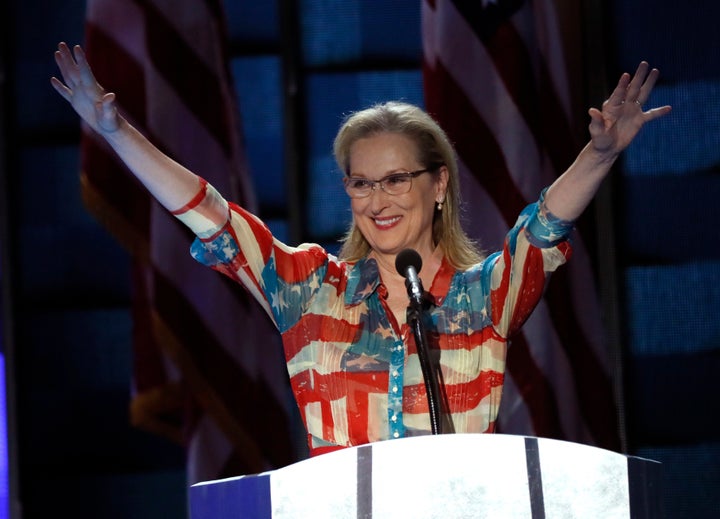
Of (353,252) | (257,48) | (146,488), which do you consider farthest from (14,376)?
(353,252)

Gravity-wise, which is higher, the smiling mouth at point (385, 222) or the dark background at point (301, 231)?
the dark background at point (301, 231)

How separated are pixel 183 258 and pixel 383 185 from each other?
175 cm

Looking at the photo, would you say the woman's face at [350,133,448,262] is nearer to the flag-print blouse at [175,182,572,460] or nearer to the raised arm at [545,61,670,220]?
the flag-print blouse at [175,182,572,460]

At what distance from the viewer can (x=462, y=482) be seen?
115cm

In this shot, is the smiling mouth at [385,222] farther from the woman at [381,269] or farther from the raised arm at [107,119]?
the raised arm at [107,119]

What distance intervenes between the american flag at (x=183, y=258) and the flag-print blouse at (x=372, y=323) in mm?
1601

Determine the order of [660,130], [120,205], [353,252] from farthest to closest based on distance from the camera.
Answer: [660,130] → [120,205] → [353,252]

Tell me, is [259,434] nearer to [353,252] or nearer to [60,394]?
[60,394]

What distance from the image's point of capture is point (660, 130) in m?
4.15

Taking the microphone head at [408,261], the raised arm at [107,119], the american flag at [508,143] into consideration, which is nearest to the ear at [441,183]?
the microphone head at [408,261]

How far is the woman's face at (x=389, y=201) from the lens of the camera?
1.90m

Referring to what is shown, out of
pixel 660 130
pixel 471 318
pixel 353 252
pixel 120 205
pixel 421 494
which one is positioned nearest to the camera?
pixel 421 494

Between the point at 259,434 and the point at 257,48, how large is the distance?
157cm

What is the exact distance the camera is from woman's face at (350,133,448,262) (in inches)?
74.6
